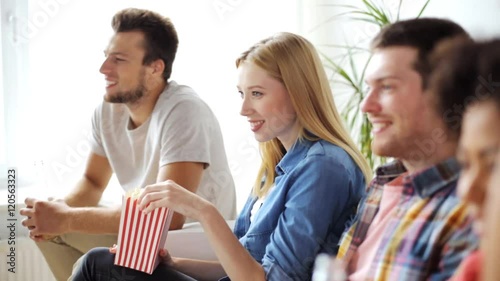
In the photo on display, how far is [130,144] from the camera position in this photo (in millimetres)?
2656

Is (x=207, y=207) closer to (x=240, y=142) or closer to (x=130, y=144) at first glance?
(x=130, y=144)

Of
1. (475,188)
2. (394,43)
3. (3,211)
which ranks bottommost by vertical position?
(3,211)

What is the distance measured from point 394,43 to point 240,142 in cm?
194

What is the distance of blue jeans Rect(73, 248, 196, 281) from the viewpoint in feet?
5.84

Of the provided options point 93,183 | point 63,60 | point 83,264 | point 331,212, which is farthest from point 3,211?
point 331,212

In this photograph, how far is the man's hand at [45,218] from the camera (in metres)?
2.35

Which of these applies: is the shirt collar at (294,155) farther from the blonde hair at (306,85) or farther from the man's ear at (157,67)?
the man's ear at (157,67)

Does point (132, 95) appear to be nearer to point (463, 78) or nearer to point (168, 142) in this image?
point (168, 142)

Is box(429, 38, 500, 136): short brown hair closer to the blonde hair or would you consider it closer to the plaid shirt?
the plaid shirt

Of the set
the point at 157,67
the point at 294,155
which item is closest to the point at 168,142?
the point at 157,67

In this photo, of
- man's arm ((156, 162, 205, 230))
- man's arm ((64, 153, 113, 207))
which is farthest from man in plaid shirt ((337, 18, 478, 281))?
man's arm ((64, 153, 113, 207))

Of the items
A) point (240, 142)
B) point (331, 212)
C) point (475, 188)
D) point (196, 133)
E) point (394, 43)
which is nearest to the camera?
point (475, 188)

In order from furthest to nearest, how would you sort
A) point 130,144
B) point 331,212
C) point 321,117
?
point 130,144
point 321,117
point 331,212

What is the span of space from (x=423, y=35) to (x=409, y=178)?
0.25 metres
